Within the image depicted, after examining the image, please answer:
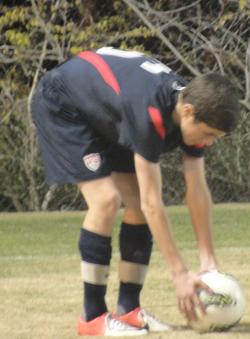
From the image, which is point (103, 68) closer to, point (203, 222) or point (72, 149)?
point (72, 149)

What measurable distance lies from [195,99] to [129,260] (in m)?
1.09

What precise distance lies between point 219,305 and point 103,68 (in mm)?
1334

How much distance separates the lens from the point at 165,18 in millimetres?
16516

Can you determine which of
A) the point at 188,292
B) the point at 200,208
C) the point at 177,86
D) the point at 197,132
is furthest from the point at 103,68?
the point at 188,292

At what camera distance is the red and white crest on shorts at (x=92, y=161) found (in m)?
6.27

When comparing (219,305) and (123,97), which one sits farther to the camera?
(219,305)

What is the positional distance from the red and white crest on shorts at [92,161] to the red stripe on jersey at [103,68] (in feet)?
1.22

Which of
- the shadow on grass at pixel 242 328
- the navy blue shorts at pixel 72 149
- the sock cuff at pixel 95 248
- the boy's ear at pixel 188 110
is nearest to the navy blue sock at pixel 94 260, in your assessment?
the sock cuff at pixel 95 248

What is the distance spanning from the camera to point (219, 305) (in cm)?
620

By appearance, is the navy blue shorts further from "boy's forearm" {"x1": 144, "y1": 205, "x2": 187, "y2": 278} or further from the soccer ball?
the soccer ball

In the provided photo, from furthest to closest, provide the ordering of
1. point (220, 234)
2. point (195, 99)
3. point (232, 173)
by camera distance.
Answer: point (232, 173) → point (220, 234) → point (195, 99)

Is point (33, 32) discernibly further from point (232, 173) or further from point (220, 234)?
point (220, 234)

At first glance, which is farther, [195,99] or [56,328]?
[56,328]

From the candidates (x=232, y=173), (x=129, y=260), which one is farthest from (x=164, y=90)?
(x=232, y=173)
